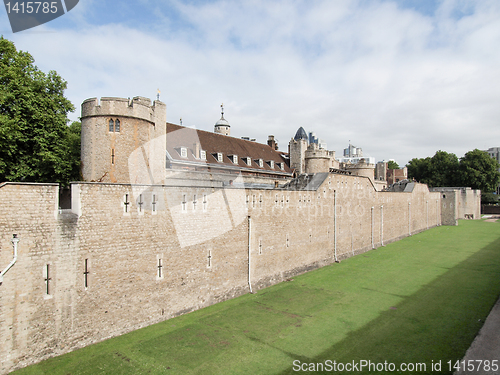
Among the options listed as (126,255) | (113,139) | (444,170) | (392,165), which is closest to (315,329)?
(126,255)

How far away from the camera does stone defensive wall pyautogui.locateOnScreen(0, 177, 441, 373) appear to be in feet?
31.4

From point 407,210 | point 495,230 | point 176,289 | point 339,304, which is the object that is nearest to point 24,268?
point 176,289

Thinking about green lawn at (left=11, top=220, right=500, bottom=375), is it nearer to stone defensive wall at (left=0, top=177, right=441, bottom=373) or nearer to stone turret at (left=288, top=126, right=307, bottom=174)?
stone defensive wall at (left=0, top=177, right=441, bottom=373)

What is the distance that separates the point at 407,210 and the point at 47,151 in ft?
122

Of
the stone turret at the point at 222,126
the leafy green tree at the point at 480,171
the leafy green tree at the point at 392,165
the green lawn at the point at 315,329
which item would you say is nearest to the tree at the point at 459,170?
the leafy green tree at the point at 480,171

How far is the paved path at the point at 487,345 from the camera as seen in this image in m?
10.3

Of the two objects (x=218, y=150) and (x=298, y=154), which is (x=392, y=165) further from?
(x=218, y=150)

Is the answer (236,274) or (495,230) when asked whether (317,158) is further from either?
(495,230)

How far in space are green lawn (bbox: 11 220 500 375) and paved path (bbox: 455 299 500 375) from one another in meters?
0.30

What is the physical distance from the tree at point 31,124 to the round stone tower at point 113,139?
4771 millimetres

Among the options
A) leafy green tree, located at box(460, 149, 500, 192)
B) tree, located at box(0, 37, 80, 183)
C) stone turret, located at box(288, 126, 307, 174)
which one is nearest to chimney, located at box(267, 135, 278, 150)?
stone turret, located at box(288, 126, 307, 174)

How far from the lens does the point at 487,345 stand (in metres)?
11.2

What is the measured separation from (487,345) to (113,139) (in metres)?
16.1

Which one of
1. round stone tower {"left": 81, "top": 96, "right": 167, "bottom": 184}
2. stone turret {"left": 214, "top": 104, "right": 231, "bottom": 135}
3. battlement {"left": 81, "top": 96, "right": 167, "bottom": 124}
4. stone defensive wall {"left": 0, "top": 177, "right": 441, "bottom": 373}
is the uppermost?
stone turret {"left": 214, "top": 104, "right": 231, "bottom": 135}
